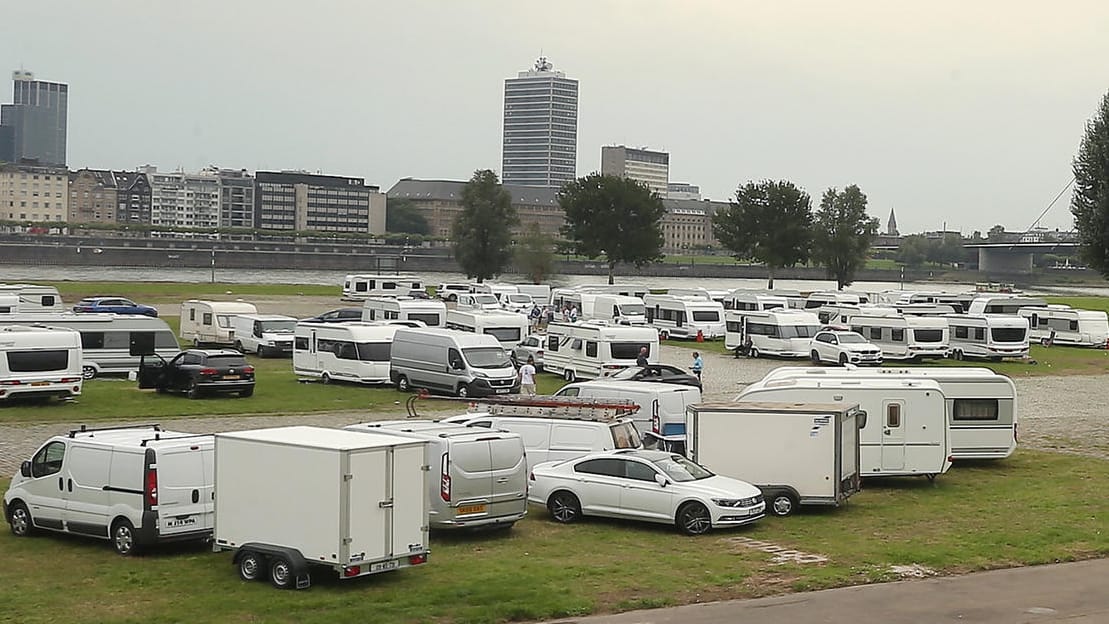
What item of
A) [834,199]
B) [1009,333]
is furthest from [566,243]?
[1009,333]

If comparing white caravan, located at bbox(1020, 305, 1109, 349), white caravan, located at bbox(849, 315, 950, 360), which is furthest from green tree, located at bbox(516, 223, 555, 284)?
white caravan, located at bbox(849, 315, 950, 360)

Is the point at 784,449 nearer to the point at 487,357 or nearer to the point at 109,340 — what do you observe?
the point at 487,357

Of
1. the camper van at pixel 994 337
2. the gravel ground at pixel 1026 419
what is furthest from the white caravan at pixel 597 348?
the camper van at pixel 994 337

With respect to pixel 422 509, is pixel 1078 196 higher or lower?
higher

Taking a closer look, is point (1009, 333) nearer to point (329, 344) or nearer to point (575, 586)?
point (329, 344)

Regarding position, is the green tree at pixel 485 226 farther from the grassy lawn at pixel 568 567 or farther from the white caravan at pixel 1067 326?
the grassy lawn at pixel 568 567

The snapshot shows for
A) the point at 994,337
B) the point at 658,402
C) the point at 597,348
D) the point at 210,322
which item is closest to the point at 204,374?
the point at 597,348

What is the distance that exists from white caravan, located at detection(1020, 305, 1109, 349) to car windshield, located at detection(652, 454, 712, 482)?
4724 cm

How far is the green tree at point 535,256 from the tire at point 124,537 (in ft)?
334

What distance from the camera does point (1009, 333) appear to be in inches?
2135

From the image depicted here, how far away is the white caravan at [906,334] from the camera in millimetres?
53250

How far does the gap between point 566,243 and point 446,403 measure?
92.8 meters

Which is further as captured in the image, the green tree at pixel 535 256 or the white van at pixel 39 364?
the green tree at pixel 535 256

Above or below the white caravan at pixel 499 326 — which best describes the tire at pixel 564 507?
below
